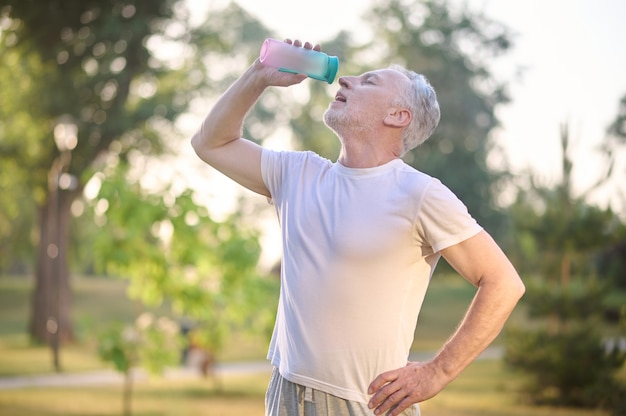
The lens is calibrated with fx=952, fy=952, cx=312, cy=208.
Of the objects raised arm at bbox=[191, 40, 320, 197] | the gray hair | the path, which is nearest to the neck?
the gray hair

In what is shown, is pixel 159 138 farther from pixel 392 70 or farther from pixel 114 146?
pixel 392 70

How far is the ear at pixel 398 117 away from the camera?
2.53m

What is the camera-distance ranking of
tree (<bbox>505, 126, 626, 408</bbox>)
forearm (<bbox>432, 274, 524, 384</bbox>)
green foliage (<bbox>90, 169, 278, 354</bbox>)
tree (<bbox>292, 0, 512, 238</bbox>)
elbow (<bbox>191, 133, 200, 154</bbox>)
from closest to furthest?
1. forearm (<bbox>432, 274, 524, 384</bbox>)
2. elbow (<bbox>191, 133, 200, 154</bbox>)
3. green foliage (<bbox>90, 169, 278, 354</bbox>)
4. tree (<bbox>505, 126, 626, 408</bbox>)
5. tree (<bbox>292, 0, 512, 238</bbox>)

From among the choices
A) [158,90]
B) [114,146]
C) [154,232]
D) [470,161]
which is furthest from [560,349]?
[470,161]

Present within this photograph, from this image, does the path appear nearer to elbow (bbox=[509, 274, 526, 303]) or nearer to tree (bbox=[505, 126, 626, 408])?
tree (bbox=[505, 126, 626, 408])

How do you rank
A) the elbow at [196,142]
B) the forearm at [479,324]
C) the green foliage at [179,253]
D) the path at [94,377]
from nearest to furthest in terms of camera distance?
1. the forearm at [479,324]
2. the elbow at [196,142]
3. the green foliage at [179,253]
4. the path at [94,377]

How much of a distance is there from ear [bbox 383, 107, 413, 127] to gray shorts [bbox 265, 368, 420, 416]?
727 mm

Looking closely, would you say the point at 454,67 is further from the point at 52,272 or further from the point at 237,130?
the point at 237,130

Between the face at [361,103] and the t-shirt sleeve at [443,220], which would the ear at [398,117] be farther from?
the t-shirt sleeve at [443,220]

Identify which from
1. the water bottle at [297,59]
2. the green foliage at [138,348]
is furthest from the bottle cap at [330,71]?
the green foliage at [138,348]

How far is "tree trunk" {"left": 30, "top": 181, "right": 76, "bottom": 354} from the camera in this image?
19750 mm

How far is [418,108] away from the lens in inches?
102

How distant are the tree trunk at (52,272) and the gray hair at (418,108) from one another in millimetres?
17506

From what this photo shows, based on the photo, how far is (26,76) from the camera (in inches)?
763
